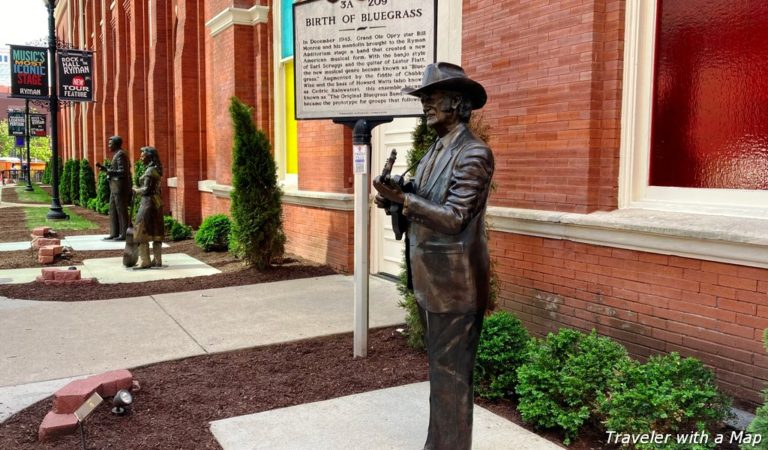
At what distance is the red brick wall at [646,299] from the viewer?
4.14 meters

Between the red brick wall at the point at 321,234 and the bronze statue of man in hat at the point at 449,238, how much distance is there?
259 inches

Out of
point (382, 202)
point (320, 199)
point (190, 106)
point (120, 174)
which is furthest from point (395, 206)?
point (190, 106)

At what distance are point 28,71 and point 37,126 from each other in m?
29.9

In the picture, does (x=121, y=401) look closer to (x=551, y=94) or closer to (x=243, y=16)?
(x=551, y=94)

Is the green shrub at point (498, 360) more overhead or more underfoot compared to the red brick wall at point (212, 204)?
more underfoot

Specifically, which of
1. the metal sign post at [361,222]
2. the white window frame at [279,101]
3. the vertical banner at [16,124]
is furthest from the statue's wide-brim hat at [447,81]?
the vertical banner at [16,124]

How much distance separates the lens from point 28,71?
22.4 m

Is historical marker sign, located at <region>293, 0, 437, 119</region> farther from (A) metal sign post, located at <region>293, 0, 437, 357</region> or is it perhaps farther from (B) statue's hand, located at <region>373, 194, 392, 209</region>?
(B) statue's hand, located at <region>373, 194, 392, 209</region>

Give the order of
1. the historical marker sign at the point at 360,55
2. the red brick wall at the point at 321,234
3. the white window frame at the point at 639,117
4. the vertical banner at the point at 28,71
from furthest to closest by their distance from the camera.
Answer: the vertical banner at the point at 28,71, the red brick wall at the point at 321,234, the historical marker sign at the point at 360,55, the white window frame at the point at 639,117

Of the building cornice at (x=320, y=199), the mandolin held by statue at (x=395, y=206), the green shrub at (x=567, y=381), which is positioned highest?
the mandolin held by statue at (x=395, y=206)

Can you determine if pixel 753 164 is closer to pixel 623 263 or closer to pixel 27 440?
pixel 623 263

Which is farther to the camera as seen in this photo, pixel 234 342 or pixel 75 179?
pixel 75 179

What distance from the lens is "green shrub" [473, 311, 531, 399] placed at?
4551 millimetres

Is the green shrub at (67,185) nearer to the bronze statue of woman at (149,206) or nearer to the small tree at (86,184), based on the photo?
the small tree at (86,184)
